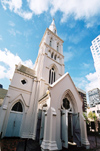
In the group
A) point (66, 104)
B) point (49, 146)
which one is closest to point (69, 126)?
point (66, 104)

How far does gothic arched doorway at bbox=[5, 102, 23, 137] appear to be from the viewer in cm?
899

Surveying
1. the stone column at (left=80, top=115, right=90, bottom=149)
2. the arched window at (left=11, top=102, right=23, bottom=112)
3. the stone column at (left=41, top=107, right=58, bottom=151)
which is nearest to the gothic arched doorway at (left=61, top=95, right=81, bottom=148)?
the stone column at (left=80, top=115, right=90, bottom=149)

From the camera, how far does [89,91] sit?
82.2 metres

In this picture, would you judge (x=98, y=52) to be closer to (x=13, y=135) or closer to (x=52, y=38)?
(x=52, y=38)

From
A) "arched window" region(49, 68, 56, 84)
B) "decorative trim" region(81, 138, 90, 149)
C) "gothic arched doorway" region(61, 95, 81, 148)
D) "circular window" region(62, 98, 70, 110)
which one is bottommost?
"decorative trim" region(81, 138, 90, 149)

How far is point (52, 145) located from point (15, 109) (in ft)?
21.2

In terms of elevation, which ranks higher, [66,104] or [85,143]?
[66,104]

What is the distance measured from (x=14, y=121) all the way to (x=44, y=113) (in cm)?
420

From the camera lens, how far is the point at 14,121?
947cm

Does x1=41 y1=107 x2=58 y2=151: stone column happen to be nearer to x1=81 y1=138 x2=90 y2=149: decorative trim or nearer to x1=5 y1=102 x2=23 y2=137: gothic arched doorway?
x1=81 y1=138 x2=90 y2=149: decorative trim

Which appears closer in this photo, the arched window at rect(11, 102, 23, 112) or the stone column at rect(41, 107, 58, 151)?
the stone column at rect(41, 107, 58, 151)

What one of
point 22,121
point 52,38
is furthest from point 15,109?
point 52,38

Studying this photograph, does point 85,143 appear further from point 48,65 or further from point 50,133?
point 48,65

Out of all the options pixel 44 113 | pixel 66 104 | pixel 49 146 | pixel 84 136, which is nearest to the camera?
pixel 49 146
